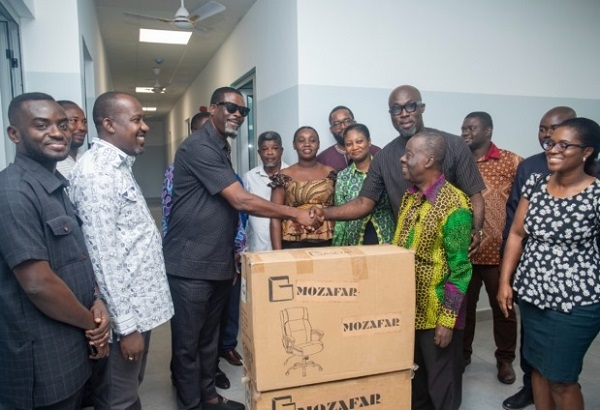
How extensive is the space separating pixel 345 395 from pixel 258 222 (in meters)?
1.60

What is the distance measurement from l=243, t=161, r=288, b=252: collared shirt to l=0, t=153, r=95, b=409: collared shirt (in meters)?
1.66

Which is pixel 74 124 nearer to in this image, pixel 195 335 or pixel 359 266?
pixel 195 335

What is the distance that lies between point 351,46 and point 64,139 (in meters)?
2.57

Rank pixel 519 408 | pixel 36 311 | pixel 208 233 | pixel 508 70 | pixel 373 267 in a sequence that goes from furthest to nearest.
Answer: pixel 508 70 < pixel 519 408 < pixel 208 233 < pixel 373 267 < pixel 36 311

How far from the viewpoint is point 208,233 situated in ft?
6.99

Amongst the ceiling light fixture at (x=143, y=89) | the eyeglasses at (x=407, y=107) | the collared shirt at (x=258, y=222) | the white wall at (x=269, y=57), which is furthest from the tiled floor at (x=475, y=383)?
the ceiling light fixture at (x=143, y=89)

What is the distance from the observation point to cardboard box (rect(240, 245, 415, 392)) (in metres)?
1.48

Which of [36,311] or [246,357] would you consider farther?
[246,357]

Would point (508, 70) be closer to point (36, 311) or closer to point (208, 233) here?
point (208, 233)

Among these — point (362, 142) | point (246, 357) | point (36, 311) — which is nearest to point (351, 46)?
point (362, 142)

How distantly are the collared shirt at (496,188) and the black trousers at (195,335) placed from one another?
1661 millimetres

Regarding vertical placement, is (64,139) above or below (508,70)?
below

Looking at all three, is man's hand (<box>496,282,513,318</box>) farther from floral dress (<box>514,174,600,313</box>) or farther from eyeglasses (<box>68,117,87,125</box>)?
eyeglasses (<box>68,117,87,125</box>)

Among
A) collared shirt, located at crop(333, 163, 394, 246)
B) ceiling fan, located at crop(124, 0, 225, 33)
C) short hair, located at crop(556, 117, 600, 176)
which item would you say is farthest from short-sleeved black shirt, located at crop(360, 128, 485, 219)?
ceiling fan, located at crop(124, 0, 225, 33)
